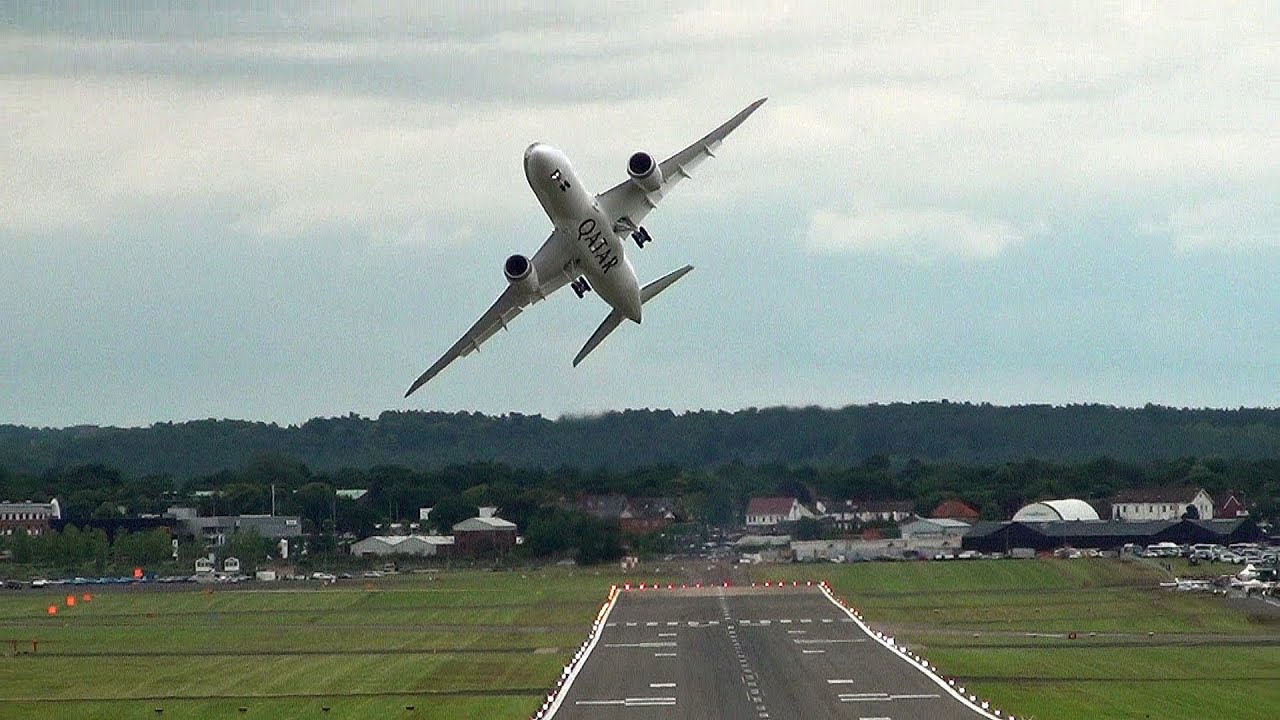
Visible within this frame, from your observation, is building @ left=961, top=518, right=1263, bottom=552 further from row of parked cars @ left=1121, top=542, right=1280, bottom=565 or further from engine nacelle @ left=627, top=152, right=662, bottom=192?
engine nacelle @ left=627, top=152, right=662, bottom=192

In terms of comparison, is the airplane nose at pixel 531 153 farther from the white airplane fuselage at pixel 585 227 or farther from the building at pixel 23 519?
the building at pixel 23 519

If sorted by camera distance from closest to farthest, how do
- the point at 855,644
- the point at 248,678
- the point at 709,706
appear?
the point at 709,706 → the point at 248,678 → the point at 855,644

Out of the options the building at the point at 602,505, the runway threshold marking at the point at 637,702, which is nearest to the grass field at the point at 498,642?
the runway threshold marking at the point at 637,702

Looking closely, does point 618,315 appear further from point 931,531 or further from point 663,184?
point 931,531

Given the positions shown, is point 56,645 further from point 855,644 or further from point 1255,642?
point 1255,642

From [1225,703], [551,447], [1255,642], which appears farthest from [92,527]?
[1225,703]
